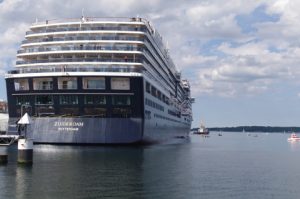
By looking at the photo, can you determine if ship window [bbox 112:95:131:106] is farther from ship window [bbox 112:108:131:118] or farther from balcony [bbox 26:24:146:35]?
balcony [bbox 26:24:146:35]

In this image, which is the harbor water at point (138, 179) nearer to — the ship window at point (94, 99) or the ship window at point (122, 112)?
the ship window at point (122, 112)

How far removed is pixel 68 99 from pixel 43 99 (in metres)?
4.04

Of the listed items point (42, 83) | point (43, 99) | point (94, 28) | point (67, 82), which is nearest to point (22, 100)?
point (43, 99)

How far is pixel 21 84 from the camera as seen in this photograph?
80875 millimetres

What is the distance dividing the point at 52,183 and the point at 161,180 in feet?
28.6

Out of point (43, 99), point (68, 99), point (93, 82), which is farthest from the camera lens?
point (43, 99)

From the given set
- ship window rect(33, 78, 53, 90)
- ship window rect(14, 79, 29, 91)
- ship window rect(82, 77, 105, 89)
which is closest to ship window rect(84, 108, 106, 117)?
ship window rect(82, 77, 105, 89)

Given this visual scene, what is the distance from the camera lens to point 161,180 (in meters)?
41.8

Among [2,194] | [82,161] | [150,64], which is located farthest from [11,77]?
[2,194]

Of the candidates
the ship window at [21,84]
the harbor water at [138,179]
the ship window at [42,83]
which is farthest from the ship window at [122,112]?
the harbor water at [138,179]

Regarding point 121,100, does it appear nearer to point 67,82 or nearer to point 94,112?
point 94,112

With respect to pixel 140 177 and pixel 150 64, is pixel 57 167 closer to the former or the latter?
pixel 140 177

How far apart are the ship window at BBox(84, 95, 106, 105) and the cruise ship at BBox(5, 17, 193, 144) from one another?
0.48 feet

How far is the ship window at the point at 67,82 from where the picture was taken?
77.6 m
